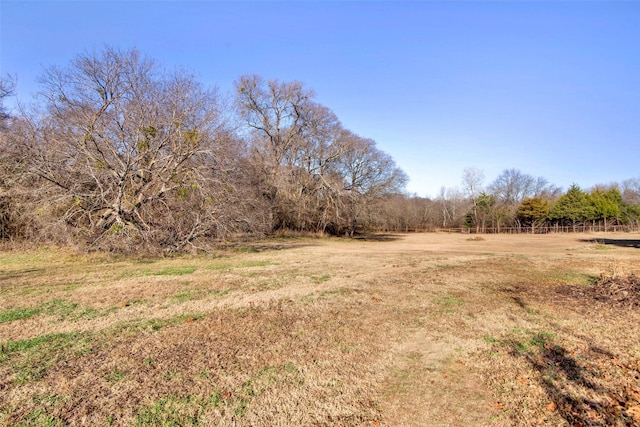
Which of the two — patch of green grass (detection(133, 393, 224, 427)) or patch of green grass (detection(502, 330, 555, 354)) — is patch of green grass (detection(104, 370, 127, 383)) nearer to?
patch of green grass (detection(133, 393, 224, 427))

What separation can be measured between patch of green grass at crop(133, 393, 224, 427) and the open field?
0.5 inches

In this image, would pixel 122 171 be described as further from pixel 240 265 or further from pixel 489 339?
pixel 489 339

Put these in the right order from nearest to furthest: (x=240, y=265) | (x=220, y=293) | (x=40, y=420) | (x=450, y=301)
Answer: (x=40, y=420) < (x=450, y=301) < (x=220, y=293) < (x=240, y=265)

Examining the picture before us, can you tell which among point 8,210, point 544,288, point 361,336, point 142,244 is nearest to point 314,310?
point 361,336

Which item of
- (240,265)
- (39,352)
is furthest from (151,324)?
(240,265)

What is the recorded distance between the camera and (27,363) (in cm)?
348

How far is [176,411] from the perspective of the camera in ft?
9.05

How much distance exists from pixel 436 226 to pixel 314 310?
2391 inches

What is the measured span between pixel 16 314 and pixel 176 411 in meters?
4.05

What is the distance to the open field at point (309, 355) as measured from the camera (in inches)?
112

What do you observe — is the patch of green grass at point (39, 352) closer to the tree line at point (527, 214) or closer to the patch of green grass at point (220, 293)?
the patch of green grass at point (220, 293)

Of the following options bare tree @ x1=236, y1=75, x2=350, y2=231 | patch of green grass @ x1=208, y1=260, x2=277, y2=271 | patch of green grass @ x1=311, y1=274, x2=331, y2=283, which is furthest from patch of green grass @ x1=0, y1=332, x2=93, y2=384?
bare tree @ x1=236, y1=75, x2=350, y2=231

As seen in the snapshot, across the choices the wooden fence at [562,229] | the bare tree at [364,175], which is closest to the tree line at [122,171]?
the bare tree at [364,175]

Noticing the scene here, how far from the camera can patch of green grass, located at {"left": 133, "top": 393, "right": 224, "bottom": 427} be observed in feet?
8.63
